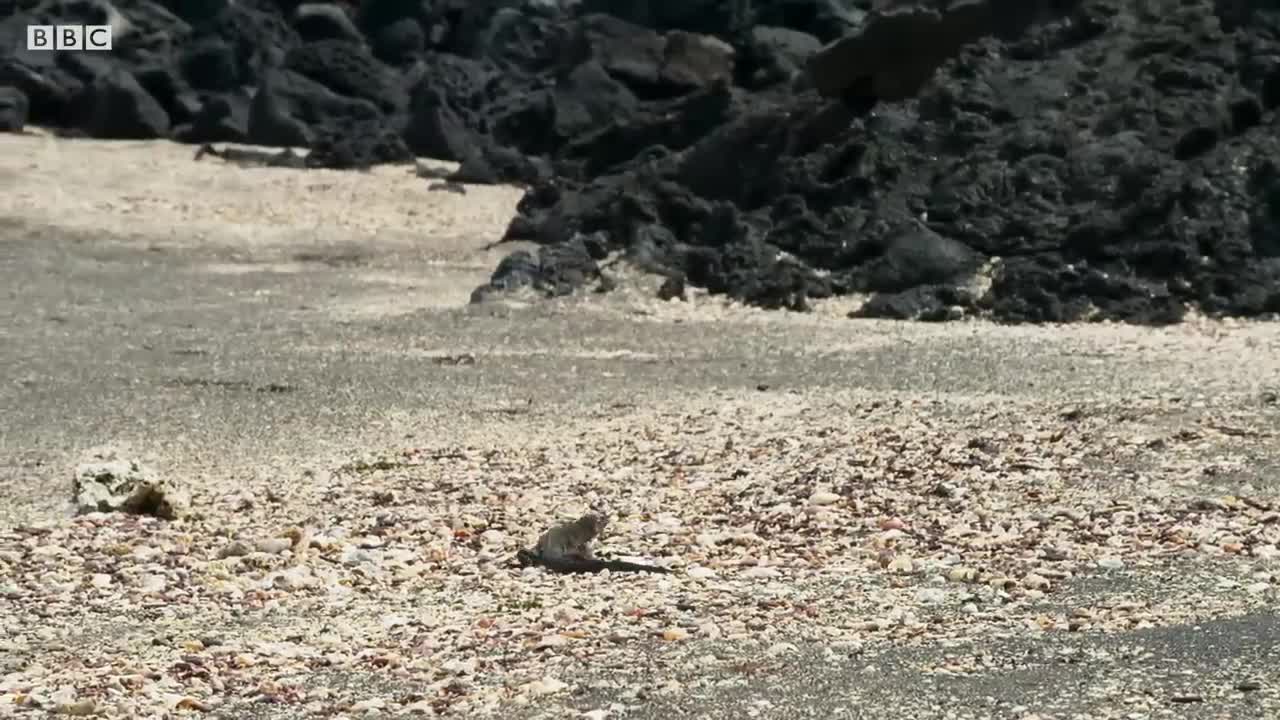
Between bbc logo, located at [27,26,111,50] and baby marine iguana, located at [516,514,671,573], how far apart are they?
2397 centimetres

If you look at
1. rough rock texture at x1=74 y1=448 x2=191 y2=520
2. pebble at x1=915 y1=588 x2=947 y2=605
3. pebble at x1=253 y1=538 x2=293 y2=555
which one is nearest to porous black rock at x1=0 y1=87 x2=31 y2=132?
rough rock texture at x1=74 y1=448 x2=191 y2=520

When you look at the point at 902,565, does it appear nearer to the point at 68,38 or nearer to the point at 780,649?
the point at 780,649

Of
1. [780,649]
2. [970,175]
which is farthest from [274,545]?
[970,175]

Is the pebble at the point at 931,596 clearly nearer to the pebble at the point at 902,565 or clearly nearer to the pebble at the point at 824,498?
the pebble at the point at 902,565

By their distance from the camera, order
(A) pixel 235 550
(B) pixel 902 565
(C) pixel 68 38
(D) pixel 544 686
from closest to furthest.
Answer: (D) pixel 544 686, (B) pixel 902 565, (A) pixel 235 550, (C) pixel 68 38

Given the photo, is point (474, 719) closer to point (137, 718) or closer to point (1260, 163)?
point (137, 718)

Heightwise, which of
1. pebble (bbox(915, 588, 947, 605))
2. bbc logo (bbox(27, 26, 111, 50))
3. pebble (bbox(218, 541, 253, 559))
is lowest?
pebble (bbox(218, 541, 253, 559))

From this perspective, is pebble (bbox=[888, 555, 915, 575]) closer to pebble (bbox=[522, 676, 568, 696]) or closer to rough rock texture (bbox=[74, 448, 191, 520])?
pebble (bbox=[522, 676, 568, 696])

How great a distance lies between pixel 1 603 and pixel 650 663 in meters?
2.00

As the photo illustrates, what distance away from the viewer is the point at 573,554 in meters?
6.07

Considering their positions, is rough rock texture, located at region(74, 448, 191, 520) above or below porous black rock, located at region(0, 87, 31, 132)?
below

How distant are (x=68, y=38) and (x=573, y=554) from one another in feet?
82.1

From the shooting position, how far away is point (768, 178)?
1488 centimetres

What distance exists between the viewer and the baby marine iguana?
6.02 meters
